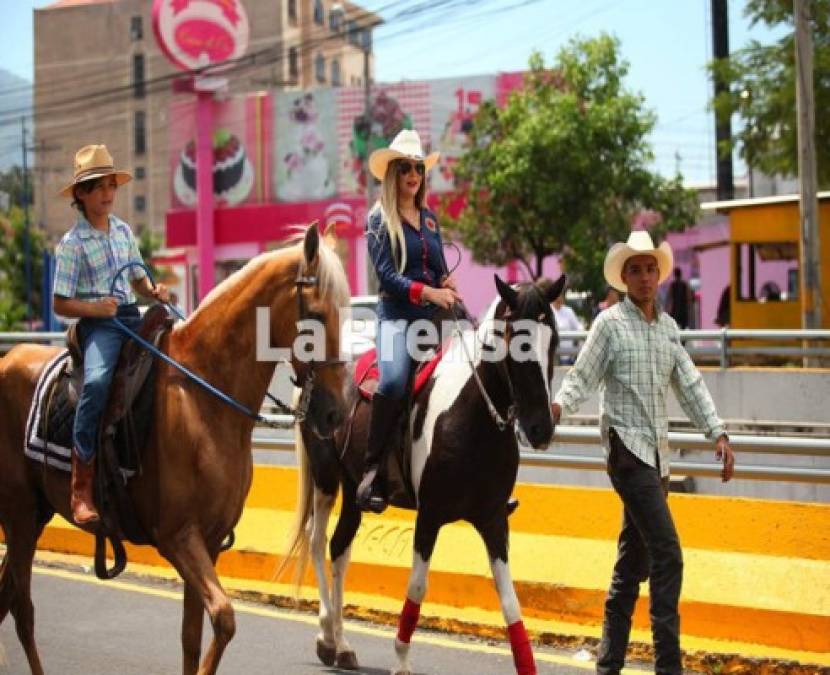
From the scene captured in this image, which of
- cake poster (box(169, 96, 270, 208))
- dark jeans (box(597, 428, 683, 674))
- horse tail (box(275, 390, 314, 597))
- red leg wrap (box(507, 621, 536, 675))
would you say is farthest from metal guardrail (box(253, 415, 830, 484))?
cake poster (box(169, 96, 270, 208))

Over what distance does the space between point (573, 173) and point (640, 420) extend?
105 feet

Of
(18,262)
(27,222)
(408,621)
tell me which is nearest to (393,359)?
(408,621)

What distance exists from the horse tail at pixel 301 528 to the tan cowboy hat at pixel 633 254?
7.90ft

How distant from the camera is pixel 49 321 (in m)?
40.0

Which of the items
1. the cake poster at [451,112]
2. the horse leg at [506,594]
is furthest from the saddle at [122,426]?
the cake poster at [451,112]

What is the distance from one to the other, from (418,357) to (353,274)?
45.8 metres

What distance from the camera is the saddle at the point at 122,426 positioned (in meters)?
6.55

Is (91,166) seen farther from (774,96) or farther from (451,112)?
(451,112)

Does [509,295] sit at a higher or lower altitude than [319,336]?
higher

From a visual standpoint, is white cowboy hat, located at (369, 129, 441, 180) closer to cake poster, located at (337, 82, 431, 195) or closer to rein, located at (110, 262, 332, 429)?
rein, located at (110, 262, 332, 429)

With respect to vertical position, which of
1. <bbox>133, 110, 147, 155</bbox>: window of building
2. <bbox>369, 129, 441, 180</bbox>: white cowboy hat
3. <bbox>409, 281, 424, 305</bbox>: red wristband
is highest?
<bbox>133, 110, 147, 155</bbox>: window of building

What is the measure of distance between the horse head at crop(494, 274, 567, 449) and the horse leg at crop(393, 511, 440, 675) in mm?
907

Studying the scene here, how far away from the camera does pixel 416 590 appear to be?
286 inches

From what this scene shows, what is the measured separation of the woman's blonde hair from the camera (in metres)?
7.63
